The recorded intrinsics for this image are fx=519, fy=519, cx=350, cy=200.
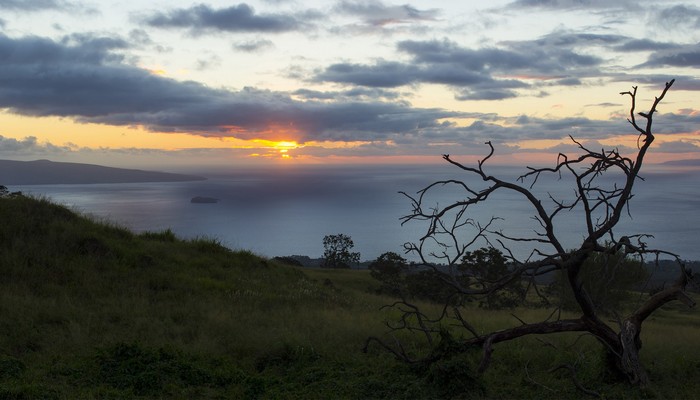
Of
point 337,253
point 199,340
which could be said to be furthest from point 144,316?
point 337,253

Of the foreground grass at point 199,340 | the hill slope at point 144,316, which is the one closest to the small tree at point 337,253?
the hill slope at point 144,316

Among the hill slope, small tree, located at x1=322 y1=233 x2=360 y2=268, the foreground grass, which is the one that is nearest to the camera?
the foreground grass

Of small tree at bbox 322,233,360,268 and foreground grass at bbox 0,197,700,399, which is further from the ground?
foreground grass at bbox 0,197,700,399

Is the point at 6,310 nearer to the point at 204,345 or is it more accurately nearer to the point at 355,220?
the point at 204,345

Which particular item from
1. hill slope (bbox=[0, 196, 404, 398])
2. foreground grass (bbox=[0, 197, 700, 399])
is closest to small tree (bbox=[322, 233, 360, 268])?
hill slope (bbox=[0, 196, 404, 398])

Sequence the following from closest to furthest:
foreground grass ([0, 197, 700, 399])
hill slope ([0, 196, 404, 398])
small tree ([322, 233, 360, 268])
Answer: foreground grass ([0, 197, 700, 399]) < hill slope ([0, 196, 404, 398]) < small tree ([322, 233, 360, 268])

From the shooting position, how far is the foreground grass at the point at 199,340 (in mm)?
7230

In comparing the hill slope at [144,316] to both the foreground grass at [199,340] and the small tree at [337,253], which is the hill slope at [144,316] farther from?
the small tree at [337,253]

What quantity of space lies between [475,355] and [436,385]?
5.92 feet

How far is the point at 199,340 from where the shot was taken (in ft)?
31.7

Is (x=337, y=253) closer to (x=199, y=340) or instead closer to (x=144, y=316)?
(x=144, y=316)

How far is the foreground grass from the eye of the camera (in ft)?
23.7

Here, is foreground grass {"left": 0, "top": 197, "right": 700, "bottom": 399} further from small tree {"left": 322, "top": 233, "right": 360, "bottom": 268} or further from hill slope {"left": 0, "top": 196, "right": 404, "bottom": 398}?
small tree {"left": 322, "top": 233, "right": 360, "bottom": 268}

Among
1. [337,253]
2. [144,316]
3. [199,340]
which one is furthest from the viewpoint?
[337,253]
